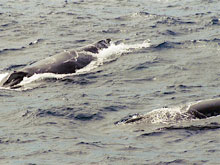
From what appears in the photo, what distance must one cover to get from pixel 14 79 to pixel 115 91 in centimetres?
418

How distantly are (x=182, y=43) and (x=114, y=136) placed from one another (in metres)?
13.0

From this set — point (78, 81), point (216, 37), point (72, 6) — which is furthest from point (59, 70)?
point (72, 6)

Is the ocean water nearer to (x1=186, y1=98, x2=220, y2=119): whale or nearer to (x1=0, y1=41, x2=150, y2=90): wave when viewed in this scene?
(x1=0, y1=41, x2=150, y2=90): wave

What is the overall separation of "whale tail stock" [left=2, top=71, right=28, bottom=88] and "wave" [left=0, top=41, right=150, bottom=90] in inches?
7.0

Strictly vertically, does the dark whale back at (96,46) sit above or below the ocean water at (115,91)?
above

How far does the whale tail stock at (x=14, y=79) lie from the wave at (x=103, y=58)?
0.18 metres

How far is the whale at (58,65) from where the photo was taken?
70.3 ft

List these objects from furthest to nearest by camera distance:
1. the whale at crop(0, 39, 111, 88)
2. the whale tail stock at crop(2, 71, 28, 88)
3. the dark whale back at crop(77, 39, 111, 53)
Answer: the dark whale back at crop(77, 39, 111, 53) → the whale at crop(0, 39, 111, 88) → the whale tail stock at crop(2, 71, 28, 88)

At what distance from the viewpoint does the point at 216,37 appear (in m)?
28.4

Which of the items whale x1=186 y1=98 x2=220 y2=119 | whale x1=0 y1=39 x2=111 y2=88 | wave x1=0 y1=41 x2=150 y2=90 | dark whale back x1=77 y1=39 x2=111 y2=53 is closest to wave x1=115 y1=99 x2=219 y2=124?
whale x1=186 y1=98 x2=220 y2=119

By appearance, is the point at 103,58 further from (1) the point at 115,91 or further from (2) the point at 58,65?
(1) the point at 115,91

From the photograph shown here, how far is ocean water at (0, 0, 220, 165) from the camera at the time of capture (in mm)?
13656

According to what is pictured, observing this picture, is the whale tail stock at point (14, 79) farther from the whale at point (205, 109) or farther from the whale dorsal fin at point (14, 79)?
the whale at point (205, 109)

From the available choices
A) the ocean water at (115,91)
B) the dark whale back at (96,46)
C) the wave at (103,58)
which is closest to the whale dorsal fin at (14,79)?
the wave at (103,58)
